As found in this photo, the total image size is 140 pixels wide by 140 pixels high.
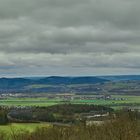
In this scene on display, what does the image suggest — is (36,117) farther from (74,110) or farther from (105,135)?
(105,135)

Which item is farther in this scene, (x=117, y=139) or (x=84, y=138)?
(x=84, y=138)

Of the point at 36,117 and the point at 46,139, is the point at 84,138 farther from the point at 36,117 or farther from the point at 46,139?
the point at 36,117

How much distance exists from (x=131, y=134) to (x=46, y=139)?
7.13 metres

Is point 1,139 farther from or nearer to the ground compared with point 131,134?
nearer to the ground

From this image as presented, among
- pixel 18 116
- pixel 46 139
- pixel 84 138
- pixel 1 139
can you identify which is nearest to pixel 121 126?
pixel 84 138

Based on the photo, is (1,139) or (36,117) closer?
(1,139)

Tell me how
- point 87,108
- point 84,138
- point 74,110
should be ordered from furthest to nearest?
point 87,108
point 74,110
point 84,138

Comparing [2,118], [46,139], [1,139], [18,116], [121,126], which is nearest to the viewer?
[121,126]

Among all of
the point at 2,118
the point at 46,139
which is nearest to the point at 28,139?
the point at 46,139

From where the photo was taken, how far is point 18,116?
8238 centimetres

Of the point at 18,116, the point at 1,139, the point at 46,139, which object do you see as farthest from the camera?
the point at 18,116

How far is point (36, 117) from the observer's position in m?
83.1

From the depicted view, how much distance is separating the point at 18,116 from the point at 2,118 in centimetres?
834

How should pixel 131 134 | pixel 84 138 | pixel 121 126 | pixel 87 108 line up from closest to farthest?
pixel 131 134, pixel 121 126, pixel 84 138, pixel 87 108
